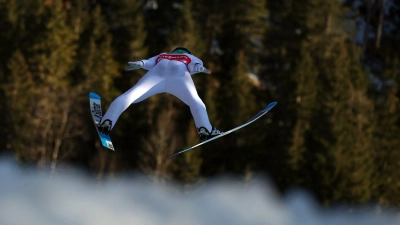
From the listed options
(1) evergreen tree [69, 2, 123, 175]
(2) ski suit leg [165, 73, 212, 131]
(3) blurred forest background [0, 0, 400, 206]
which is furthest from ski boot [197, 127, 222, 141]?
(1) evergreen tree [69, 2, 123, 175]

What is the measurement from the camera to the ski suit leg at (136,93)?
17.2 metres

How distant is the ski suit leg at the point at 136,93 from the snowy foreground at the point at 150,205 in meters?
17.7

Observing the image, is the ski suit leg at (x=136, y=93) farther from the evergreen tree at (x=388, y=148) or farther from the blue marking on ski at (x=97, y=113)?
the evergreen tree at (x=388, y=148)

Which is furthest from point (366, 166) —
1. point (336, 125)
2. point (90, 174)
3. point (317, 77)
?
point (90, 174)

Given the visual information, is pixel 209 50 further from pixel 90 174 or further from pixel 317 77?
pixel 90 174

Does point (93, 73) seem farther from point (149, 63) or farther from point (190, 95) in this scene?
point (190, 95)

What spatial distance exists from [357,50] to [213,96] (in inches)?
423

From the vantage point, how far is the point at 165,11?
58969mm

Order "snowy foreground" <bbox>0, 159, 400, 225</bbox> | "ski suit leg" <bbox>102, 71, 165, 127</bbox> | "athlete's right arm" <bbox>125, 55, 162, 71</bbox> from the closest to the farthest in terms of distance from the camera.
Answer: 1. "ski suit leg" <bbox>102, 71, 165, 127</bbox>
2. "athlete's right arm" <bbox>125, 55, 162, 71</bbox>
3. "snowy foreground" <bbox>0, 159, 400, 225</bbox>

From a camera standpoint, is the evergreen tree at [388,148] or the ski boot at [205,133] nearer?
the ski boot at [205,133]

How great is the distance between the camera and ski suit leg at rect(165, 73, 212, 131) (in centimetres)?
1750

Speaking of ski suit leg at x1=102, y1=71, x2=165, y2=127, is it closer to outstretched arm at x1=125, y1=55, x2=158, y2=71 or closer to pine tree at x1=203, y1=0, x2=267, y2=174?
outstretched arm at x1=125, y1=55, x2=158, y2=71

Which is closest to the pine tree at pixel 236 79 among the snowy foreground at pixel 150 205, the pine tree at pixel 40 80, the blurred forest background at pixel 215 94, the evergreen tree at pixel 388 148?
the blurred forest background at pixel 215 94

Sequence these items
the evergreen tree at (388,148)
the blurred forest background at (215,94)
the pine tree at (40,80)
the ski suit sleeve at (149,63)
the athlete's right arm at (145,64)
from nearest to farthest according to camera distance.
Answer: the athlete's right arm at (145,64), the ski suit sleeve at (149,63), the pine tree at (40,80), the blurred forest background at (215,94), the evergreen tree at (388,148)
